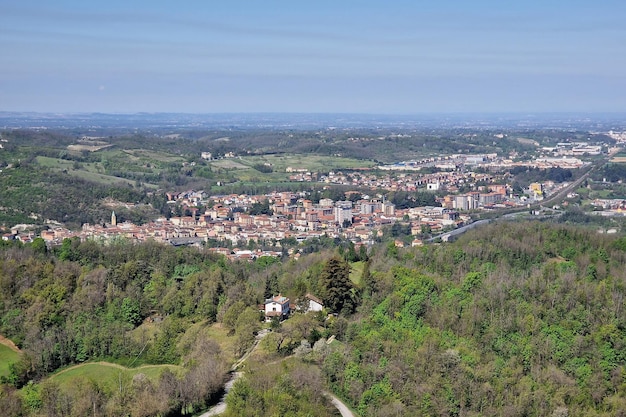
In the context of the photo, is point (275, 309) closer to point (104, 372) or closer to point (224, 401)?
point (104, 372)

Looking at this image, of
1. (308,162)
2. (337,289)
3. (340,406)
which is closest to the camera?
(340,406)

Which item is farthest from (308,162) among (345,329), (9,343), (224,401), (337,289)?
(224,401)

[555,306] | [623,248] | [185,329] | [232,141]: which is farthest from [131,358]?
[232,141]

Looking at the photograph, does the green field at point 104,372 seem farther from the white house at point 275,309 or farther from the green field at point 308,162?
the green field at point 308,162

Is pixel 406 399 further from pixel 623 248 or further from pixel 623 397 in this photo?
pixel 623 248

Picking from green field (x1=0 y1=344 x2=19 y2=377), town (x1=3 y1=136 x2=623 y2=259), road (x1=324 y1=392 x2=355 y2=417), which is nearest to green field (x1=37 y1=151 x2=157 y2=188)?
town (x1=3 y1=136 x2=623 y2=259)

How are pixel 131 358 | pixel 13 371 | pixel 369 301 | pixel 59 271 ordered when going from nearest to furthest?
1. pixel 13 371
2. pixel 131 358
3. pixel 369 301
4. pixel 59 271

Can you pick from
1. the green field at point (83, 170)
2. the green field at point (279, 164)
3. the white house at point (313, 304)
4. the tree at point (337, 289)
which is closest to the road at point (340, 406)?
the tree at point (337, 289)
